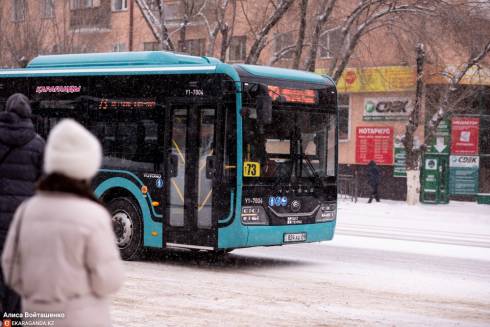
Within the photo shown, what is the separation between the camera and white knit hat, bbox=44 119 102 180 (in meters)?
4.16

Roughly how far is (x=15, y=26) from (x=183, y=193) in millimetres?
23151

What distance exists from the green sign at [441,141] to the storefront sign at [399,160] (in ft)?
3.67

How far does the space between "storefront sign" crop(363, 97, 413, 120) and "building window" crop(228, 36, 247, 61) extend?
6260mm

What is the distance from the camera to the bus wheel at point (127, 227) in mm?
13773

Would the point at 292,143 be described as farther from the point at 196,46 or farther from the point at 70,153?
the point at 196,46

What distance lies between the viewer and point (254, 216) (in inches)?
520

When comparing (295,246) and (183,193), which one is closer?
(183,193)

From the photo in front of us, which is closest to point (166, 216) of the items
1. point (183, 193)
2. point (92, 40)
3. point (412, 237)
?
point (183, 193)

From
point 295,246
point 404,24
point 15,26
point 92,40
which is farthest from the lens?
point 92,40

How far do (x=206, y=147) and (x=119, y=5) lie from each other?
3224 centimetres

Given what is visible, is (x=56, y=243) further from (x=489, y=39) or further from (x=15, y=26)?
(x=15, y=26)

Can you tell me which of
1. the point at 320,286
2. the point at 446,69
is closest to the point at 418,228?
the point at 446,69

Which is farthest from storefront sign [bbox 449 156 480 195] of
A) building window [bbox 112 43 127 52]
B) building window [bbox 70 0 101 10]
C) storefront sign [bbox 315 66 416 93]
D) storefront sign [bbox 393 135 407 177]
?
building window [bbox 70 0 101 10]

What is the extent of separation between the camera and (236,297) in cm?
1051
